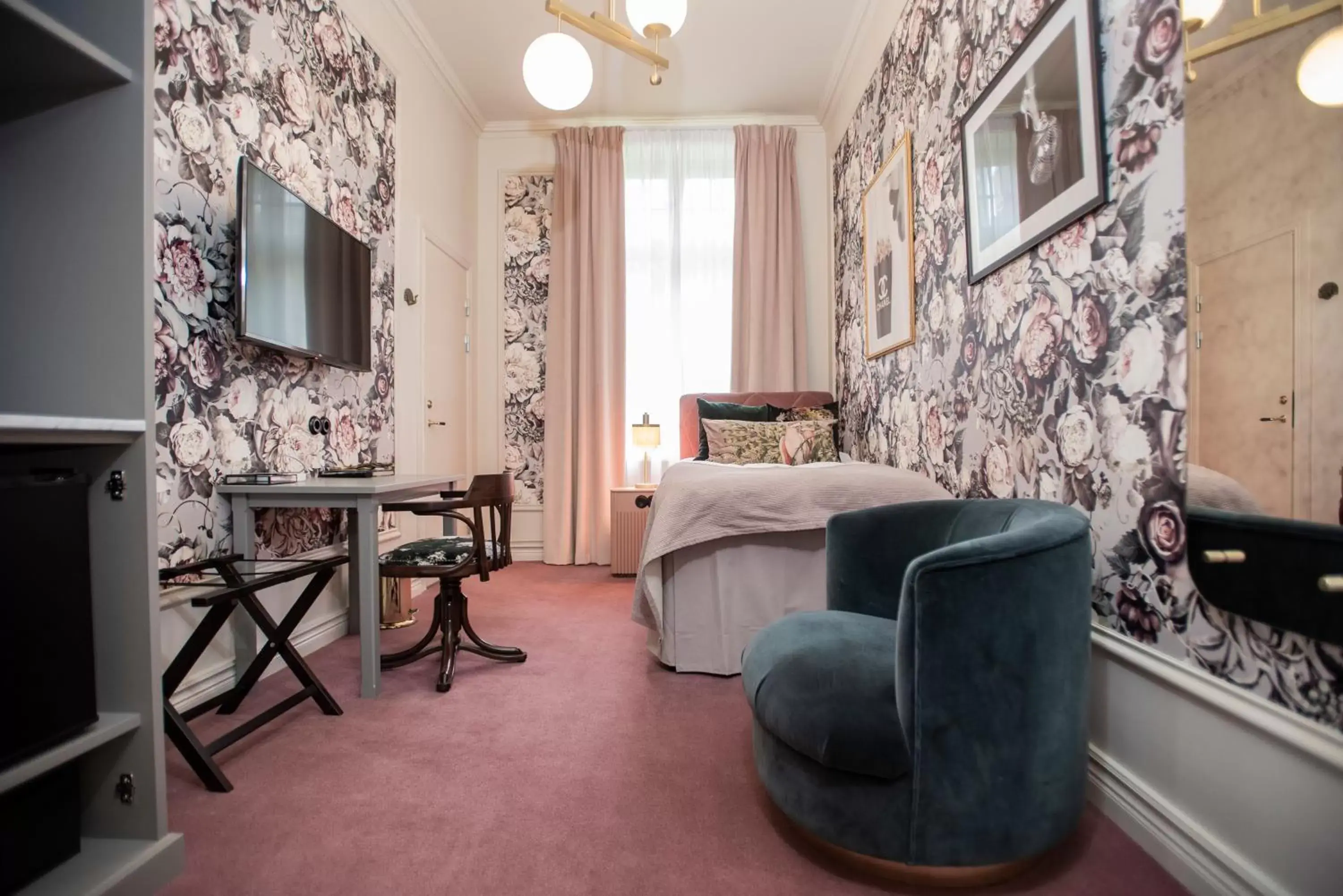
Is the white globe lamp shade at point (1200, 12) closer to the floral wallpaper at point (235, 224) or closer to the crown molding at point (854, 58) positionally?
the crown molding at point (854, 58)

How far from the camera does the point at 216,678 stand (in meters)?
2.02

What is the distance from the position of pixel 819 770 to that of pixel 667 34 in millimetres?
2517

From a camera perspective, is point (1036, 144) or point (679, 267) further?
point (679, 267)

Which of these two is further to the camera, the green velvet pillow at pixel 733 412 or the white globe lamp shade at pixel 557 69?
the green velvet pillow at pixel 733 412

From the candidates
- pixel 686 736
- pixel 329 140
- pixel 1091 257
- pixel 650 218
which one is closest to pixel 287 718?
pixel 686 736

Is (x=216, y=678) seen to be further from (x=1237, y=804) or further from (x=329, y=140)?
(x=1237, y=804)

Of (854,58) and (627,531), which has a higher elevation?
(854,58)

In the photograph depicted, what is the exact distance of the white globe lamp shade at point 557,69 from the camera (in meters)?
2.39

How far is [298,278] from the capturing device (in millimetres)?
2254

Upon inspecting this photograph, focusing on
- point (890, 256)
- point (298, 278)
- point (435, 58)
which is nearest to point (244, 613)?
point (298, 278)

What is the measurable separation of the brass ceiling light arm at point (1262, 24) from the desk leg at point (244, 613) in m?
2.72

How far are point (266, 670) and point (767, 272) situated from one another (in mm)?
3605

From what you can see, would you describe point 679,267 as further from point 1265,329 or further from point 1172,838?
point 1172,838

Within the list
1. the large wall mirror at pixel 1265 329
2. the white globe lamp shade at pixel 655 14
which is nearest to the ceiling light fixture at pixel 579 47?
the white globe lamp shade at pixel 655 14
